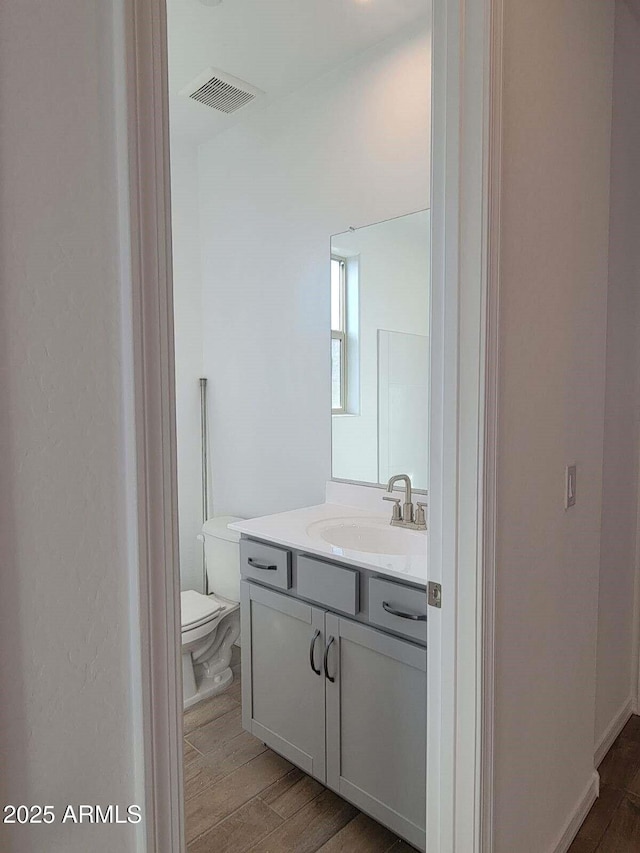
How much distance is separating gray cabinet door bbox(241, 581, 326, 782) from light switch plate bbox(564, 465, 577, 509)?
81 cm

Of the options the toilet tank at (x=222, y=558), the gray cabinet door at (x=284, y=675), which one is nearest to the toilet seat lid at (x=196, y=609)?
the toilet tank at (x=222, y=558)

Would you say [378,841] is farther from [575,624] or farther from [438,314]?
[438,314]

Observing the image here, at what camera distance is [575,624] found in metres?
1.65

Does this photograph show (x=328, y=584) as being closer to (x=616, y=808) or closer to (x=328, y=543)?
(x=328, y=543)

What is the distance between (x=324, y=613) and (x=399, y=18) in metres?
2.10

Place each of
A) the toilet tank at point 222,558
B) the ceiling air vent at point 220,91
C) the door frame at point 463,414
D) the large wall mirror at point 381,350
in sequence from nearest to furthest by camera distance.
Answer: the door frame at point 463,414 → the large wall mirror at point 381,350 → the ceiling air vent at point 220,91 → the toilet tank at point 222,558

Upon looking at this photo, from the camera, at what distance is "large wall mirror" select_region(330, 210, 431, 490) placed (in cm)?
213

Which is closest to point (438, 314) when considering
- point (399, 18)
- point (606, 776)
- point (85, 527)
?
point (85, 527)

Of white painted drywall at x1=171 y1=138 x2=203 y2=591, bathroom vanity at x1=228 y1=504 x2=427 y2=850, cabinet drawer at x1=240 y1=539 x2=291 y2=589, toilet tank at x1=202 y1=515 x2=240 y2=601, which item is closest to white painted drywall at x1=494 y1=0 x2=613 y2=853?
bathroom vanity at x1=228 y1=504 x2=427 y2=850

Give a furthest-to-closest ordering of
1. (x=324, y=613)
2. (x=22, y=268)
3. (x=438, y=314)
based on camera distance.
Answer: (x=324, y=613) → (x=438, y=314) → (x=22, y=268)

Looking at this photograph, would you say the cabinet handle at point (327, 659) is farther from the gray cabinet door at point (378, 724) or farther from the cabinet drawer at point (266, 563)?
the cabinet drawer at point (266, 563)

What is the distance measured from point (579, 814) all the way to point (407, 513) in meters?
1.04

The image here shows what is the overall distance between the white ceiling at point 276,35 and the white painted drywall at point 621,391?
754 mm

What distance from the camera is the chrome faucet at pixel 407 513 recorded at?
1.97 meters
